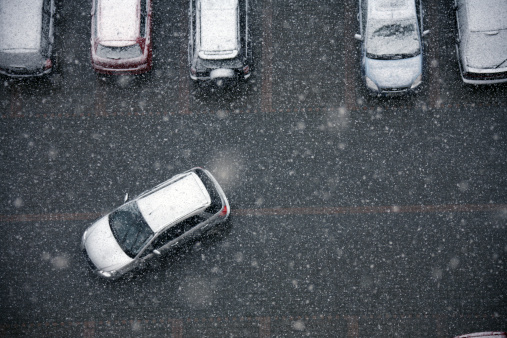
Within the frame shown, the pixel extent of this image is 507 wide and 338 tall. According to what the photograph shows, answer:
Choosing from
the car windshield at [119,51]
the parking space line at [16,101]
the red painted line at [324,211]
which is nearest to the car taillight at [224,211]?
the red painted line at [324,211]

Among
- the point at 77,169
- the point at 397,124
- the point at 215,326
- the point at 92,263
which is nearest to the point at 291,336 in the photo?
the point at 215,326

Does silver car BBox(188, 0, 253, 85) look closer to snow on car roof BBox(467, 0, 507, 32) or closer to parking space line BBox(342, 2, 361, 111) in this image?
parking space line BBox(342, 2, 361, 111)

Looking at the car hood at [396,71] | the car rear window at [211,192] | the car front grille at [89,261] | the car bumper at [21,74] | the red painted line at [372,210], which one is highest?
the car bumper at [21,74]

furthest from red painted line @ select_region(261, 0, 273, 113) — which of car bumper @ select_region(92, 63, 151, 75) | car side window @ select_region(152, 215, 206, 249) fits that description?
car side window @ select_region(152, 215, 206, 249)

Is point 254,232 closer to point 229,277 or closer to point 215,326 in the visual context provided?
point 229,277

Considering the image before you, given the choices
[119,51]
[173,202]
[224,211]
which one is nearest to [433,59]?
[224,211]

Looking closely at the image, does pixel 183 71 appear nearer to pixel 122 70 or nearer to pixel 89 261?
pixel 122 70

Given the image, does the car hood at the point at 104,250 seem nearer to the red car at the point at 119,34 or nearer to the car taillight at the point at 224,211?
the car taillight at the point at 224,211
